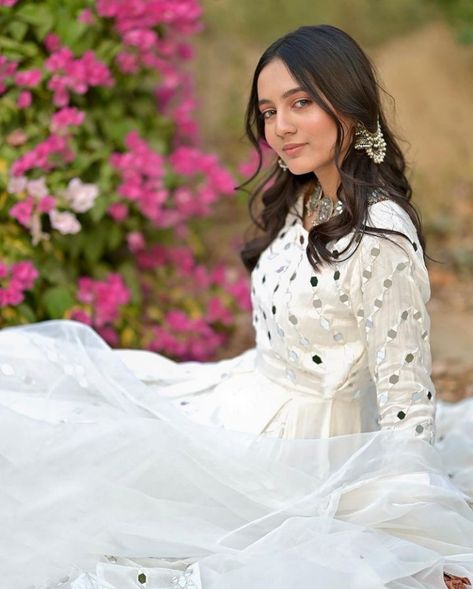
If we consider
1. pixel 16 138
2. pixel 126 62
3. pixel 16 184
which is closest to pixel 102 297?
pixel 16 184

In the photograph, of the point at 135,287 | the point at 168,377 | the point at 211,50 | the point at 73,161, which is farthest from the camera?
the point at 211,50

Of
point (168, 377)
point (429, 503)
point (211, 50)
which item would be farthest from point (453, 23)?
point (429, 503)

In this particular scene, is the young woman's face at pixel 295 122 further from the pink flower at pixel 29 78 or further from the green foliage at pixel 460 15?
the green foliage at pixel 460 15

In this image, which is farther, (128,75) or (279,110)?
(128,75)

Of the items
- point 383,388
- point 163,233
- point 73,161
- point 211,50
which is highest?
point 211,50

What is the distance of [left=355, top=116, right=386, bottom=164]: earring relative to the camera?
227 cm

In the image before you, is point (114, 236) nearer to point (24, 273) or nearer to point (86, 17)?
point (24, 273)

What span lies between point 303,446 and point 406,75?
4777 millimetres

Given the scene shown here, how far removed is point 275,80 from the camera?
223 cm

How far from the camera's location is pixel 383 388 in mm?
2152

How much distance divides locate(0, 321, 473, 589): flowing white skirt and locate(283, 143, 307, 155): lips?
682 mm

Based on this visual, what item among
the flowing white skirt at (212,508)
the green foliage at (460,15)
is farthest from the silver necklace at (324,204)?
the green foliage at (460,15)

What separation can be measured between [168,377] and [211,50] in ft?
13.4

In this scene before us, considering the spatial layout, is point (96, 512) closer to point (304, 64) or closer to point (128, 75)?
point (304, 64)
